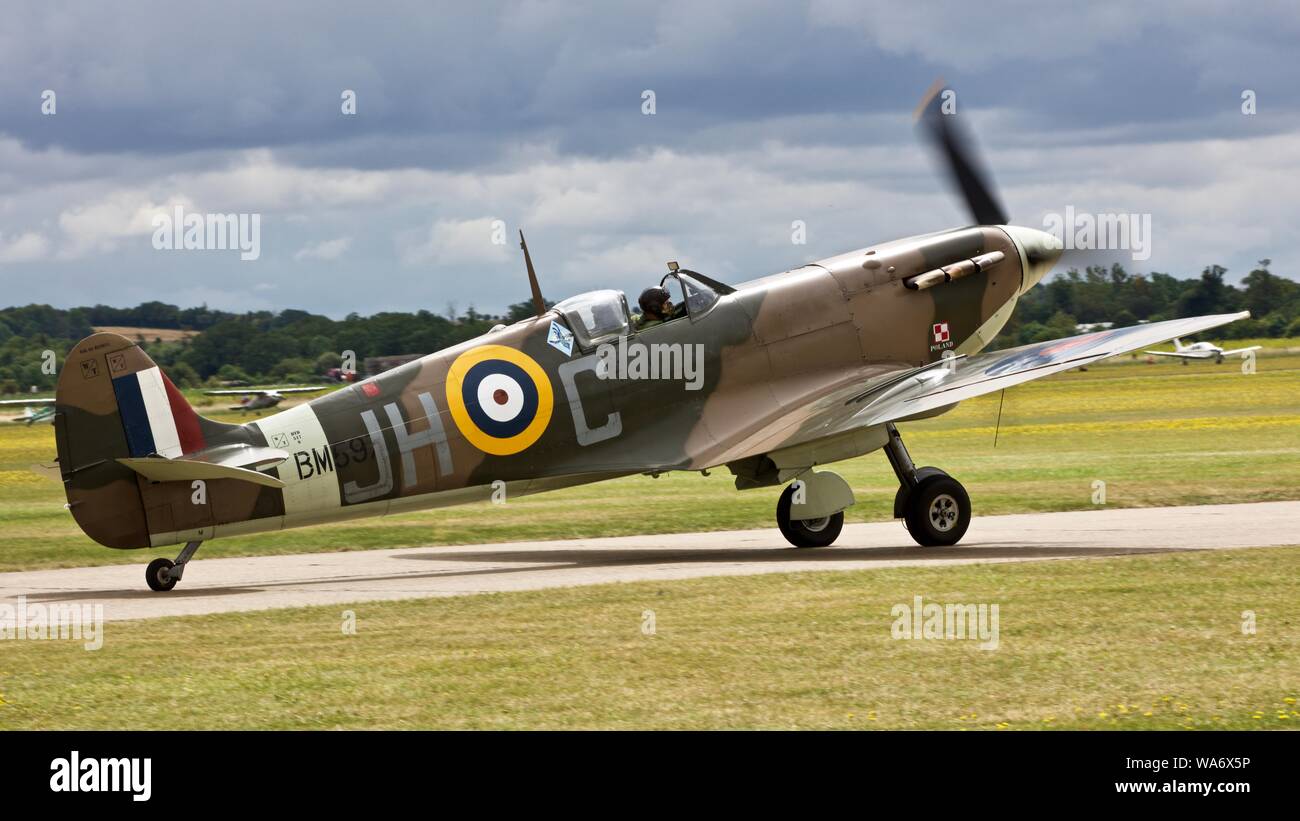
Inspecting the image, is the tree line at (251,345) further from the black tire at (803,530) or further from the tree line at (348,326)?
the black tire at (803,530)

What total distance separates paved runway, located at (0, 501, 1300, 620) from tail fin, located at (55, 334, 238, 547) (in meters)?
0.82

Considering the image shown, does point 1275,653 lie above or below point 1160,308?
below

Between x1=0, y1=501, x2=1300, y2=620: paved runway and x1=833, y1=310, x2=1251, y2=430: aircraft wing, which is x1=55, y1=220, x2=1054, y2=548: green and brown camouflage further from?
x1=0, y1=501, x2=1300, y2=620: paved runway

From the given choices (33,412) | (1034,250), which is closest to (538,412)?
(1034,250)

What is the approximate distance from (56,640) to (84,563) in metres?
7.33

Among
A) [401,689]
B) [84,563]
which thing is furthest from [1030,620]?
[84,563]

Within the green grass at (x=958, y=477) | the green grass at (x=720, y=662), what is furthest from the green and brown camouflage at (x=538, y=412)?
the green grass at (x=958, y=477)

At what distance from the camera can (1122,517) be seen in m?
19.5

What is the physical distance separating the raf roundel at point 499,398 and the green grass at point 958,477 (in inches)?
195

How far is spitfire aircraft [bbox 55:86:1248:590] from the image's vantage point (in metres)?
14.6

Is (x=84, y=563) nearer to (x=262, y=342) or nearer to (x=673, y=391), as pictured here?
(x=673, y=391)

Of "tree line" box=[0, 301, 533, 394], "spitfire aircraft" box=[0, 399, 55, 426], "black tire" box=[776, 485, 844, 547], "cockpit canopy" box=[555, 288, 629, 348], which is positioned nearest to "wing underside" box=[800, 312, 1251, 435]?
"black tire" box=[776, 485, 844, 547]

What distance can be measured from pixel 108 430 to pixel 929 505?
28.1 ft

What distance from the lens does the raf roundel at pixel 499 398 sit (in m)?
15.7
